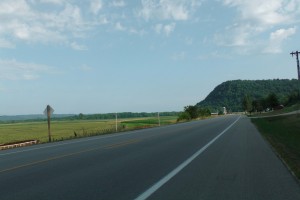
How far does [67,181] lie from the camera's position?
1012cm

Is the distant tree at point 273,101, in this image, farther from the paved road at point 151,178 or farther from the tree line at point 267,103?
the paved road at point 151,178

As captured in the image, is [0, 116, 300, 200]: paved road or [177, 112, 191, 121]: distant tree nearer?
[0, 116, 300, 200]: paved road

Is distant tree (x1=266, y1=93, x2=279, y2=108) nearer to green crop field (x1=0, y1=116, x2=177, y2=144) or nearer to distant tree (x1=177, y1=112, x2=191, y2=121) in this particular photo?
distant tree (x1=177, y1=112, x2=191, y2=121)

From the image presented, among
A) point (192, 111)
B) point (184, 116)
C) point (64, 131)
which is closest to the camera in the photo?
point (64, 131)

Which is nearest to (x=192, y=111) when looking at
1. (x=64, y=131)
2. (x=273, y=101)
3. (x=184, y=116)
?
(x=184, y=116)

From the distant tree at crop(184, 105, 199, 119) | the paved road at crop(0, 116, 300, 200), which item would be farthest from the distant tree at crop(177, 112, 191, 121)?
the paved road at crop(0, 116, 300, 200)

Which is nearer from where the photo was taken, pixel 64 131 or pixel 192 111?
pixel 64 131

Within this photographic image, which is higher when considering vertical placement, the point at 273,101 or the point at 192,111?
the point at 273,101

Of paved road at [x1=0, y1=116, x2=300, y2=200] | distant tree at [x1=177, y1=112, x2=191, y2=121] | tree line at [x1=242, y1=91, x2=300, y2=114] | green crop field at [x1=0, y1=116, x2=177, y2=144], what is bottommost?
paved road at [x1=0, y1=116, x2=300, y2=200]

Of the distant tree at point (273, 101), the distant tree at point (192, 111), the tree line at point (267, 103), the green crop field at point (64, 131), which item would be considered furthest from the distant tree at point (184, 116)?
the distant tree at point (273, 101)

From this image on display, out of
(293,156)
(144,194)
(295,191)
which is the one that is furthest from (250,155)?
(144,194)

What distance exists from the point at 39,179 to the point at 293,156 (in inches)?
354

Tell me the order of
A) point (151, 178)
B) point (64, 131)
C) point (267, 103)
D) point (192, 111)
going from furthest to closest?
point (267, 103), point (192, 111), point (64, 131), point (151, 178)

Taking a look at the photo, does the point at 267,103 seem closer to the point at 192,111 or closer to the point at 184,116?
the point at 192,111
